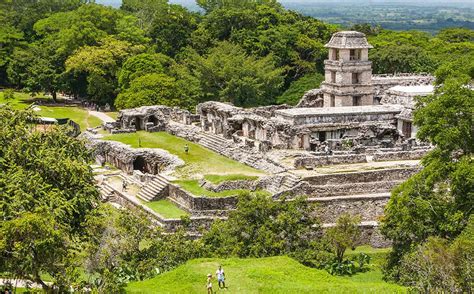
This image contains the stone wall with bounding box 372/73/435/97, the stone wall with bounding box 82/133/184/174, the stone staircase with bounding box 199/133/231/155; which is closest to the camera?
the stone wall with bounding box 82/133/184/174

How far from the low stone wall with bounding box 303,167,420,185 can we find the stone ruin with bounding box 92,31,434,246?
0.16 ft

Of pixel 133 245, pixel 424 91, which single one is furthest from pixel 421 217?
pixel 424 91

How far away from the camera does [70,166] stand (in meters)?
29.3

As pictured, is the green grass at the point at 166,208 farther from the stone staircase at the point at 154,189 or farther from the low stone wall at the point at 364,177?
the low stone wall at the point at 364,177

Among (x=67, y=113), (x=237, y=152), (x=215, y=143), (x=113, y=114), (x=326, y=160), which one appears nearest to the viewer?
(x=326, y=160)

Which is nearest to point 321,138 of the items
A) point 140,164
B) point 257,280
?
point 140,164

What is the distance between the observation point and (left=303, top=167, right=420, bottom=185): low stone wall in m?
38.9

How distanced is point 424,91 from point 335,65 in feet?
23.6

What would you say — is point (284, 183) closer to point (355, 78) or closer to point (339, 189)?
point (339, 189)

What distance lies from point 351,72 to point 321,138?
9.71 m

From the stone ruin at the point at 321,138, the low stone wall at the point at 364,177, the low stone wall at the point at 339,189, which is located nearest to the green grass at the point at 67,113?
the stone ruin at the point at 321,138

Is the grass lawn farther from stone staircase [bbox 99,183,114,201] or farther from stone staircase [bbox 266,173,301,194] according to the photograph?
stone staircase [bbox 99,183,114,201]

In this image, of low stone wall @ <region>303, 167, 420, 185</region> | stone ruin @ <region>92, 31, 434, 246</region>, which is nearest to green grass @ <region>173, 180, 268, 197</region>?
stone ruin @ <region>92, 31, 434, 246</region>

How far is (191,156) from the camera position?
45.8 m
